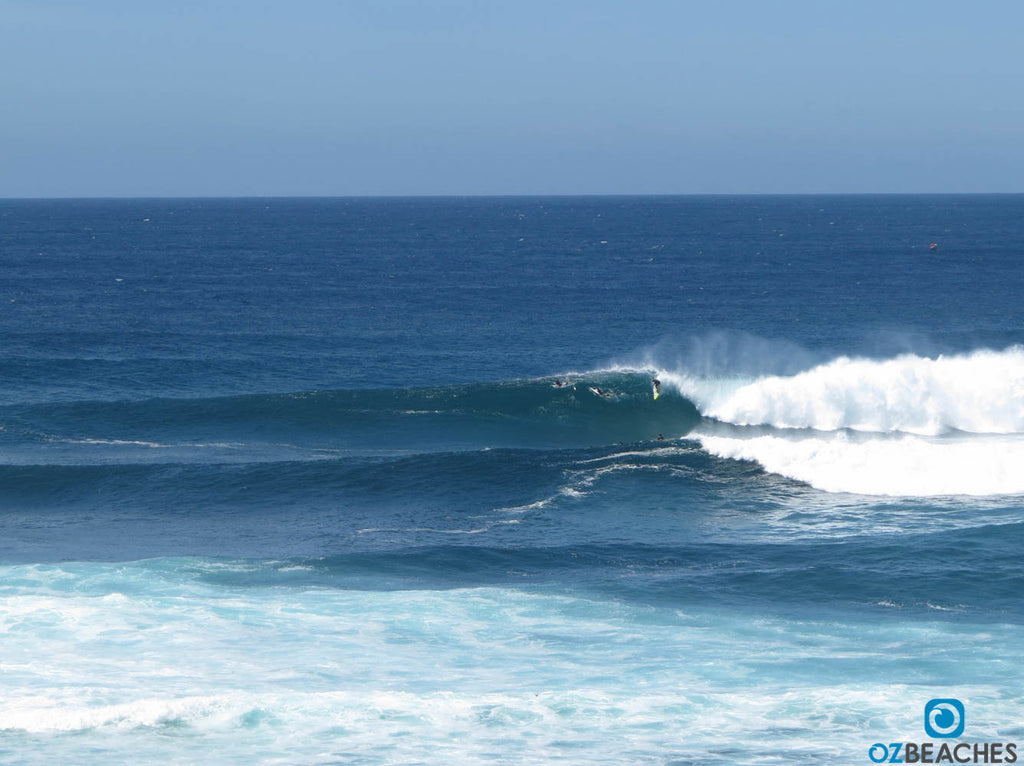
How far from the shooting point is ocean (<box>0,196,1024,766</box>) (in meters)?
19.3

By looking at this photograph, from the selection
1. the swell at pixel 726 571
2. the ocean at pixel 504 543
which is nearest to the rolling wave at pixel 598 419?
the ocean at pixel 504 543

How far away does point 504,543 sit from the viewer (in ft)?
100

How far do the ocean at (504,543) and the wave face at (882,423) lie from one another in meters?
0.13

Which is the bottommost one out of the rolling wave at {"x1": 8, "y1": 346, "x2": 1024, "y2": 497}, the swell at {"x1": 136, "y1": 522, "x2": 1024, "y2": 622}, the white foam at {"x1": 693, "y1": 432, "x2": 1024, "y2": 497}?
the swell at {"x1": 136, "y1": 522, "x2": 1024, "y2": 622}

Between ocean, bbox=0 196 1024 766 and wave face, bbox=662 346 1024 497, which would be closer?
ocean, bbox=0 196 1024 766

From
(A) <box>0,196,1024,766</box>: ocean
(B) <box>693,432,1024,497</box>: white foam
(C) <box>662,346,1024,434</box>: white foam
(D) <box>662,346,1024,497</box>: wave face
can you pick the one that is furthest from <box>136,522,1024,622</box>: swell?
(C) <box>662,346,1024,434</box>: white foam

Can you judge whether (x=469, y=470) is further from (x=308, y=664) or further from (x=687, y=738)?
(x=687, y=738)

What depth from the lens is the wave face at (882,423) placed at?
116 feet

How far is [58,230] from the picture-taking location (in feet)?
646

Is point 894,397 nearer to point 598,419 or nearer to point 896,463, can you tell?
point 896,463

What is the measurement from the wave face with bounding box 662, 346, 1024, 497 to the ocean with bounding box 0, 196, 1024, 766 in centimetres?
13

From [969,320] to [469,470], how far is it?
49162 mm

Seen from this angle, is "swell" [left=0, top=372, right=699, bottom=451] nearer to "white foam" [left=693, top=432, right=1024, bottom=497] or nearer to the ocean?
the ocean

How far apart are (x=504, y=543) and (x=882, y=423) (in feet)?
64.0
